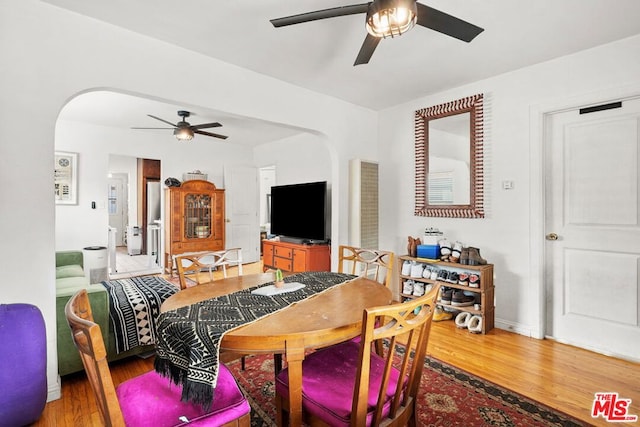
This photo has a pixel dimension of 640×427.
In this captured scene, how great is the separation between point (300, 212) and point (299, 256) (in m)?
0.70

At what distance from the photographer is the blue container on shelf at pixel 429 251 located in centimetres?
341

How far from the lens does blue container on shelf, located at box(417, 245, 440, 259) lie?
3.41 metres

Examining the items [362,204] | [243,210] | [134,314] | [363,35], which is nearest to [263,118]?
[363,35]

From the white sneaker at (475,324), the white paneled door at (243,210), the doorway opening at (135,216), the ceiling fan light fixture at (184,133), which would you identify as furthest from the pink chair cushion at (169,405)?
the white paneled door at (243,210)

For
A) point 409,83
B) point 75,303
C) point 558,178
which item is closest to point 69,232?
point 75,303

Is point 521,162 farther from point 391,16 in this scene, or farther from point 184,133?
point 184,133

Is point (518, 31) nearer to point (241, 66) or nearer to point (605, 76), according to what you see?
point (605, 76)

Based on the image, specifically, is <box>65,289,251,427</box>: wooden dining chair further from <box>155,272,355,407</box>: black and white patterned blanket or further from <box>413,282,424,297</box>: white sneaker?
<box>413,282,424,297</box>: white sneaker

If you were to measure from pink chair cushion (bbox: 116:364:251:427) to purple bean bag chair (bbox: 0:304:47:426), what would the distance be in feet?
2.58

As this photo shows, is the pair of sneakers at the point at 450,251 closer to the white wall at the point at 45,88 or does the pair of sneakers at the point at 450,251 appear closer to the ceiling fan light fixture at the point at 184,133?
the white wall at the point at 45,88

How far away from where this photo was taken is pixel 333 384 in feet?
4.44

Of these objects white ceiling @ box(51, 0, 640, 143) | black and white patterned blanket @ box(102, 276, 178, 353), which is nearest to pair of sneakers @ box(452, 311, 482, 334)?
white ceiling @ box(51, 0, 640, 143)

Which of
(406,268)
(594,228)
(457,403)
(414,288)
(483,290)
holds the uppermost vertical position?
(594,228)

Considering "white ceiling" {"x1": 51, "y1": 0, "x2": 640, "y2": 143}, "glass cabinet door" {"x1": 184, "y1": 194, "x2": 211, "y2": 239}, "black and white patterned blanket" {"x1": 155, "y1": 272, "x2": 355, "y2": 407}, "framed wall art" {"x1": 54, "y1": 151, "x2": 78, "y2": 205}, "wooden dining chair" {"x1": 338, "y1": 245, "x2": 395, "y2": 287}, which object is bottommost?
"black and white patterned blanket" {"x1": 155, "y1": 272, "x2": 355, "y2": 407}
